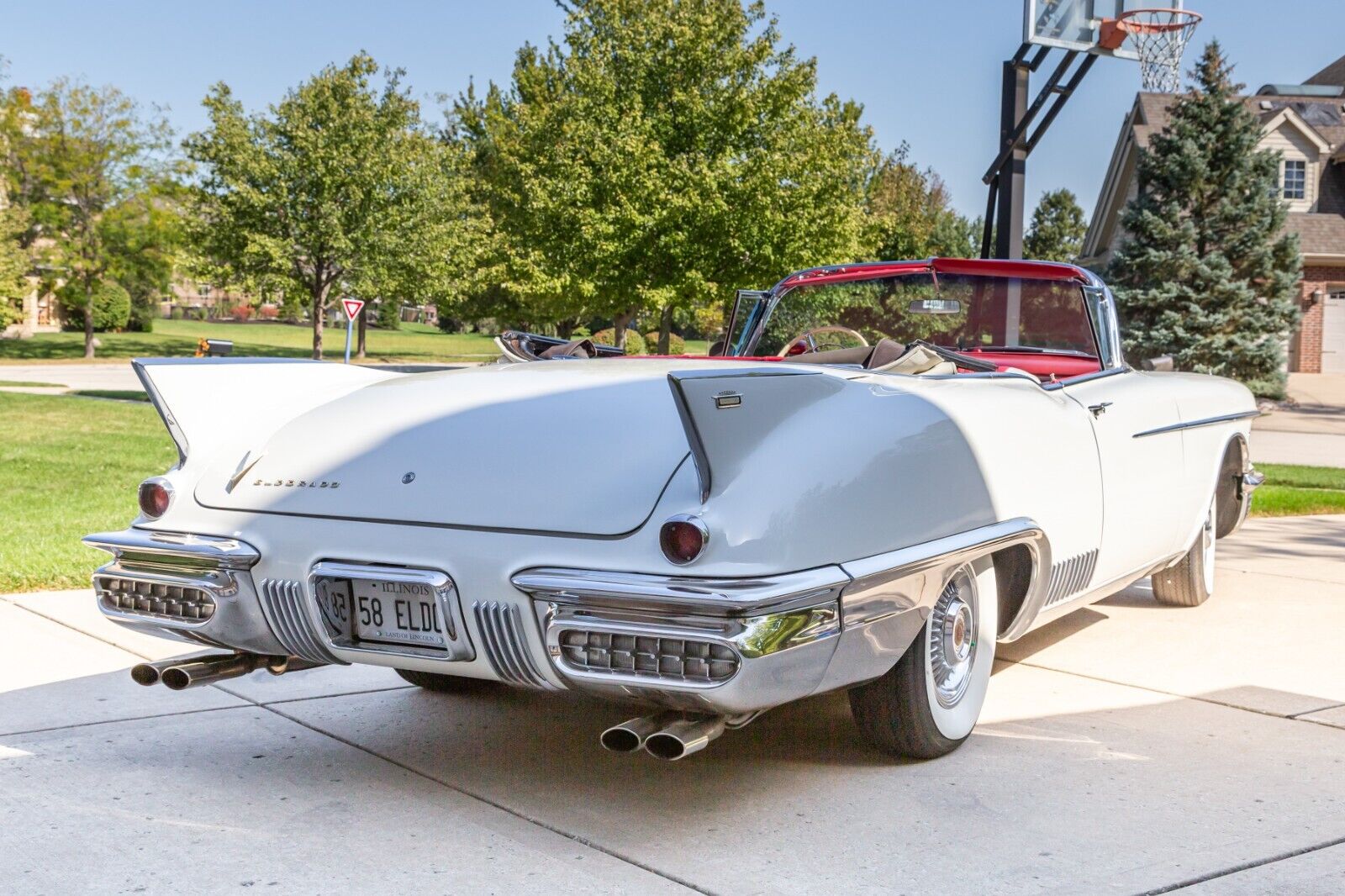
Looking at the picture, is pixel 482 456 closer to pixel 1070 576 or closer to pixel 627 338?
pixel 1070 576

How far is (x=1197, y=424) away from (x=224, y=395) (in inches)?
149

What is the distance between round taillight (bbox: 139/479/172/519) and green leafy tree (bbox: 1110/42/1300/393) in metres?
23.6

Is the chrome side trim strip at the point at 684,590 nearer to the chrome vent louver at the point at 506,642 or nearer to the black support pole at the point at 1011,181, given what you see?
the chrome vent louver at the point at 506,642

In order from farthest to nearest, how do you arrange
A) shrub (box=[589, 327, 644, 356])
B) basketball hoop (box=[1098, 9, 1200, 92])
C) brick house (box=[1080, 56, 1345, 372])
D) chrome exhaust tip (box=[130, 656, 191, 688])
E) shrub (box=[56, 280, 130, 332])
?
shrub (box=[56, 280, 130, 332])
shrub (box=[589, 327, 644, 356])
brick house (box=[1080, 56, 1345, 372])
basketball hoop (box=[1098, 9, 1200, 92])
chrome exhaust tip (box=[130, 656, 191, 688])

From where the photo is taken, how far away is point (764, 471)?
121 inches

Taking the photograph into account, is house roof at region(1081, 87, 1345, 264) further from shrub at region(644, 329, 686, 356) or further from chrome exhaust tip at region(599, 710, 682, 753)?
chrome exhaust tip at region(599, 710, 682, 753)

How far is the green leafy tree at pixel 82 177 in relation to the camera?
40.1 metres

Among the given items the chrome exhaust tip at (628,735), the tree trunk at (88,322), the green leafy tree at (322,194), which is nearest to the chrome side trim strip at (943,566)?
the chrome exhaust tip at (628,735)

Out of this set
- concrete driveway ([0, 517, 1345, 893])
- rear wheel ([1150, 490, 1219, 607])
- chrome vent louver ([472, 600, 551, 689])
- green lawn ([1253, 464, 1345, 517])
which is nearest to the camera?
concrete driveway ([0, 517, 1345, 893])

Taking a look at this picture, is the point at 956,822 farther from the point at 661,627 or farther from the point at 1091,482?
the point at 1091,482

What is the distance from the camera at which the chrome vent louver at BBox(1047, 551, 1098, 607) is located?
4.20 metres

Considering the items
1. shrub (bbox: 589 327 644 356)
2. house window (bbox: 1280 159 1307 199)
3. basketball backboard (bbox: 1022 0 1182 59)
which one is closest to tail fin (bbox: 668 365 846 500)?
basketball backboard (bbox: 1022 0 1182 59)

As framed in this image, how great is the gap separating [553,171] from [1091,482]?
2357cm

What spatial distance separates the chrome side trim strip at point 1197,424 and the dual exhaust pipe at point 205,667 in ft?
9.74
